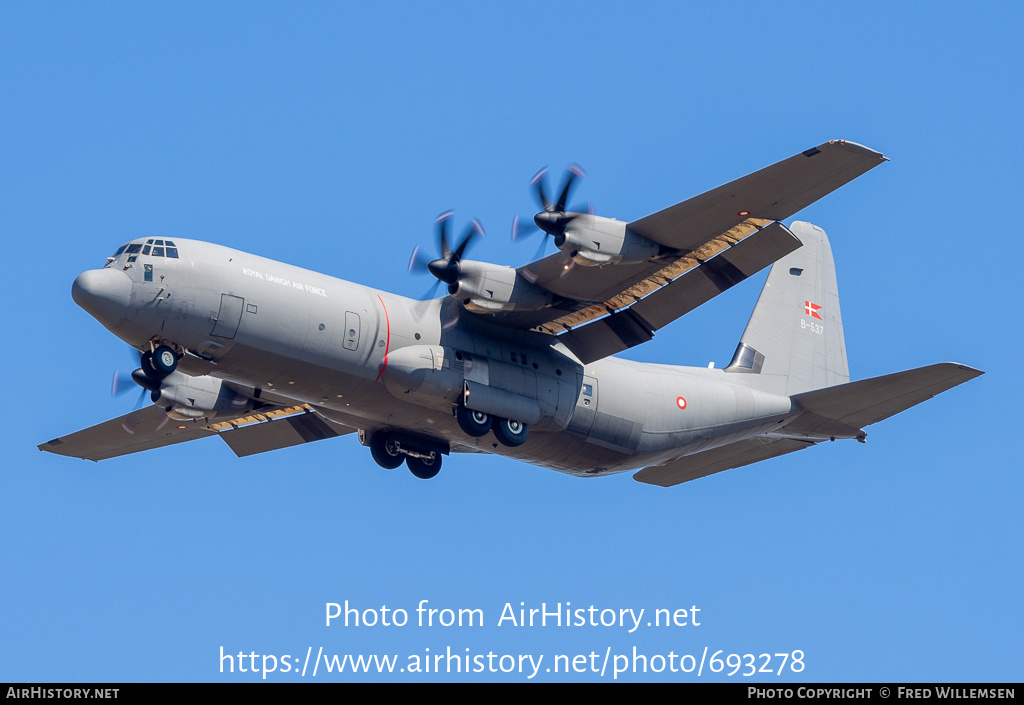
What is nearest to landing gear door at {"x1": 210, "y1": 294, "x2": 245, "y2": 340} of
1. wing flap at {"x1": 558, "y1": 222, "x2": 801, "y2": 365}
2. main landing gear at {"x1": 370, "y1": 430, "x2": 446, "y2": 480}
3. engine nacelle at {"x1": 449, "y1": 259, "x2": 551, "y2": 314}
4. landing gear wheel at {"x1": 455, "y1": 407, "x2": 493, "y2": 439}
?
engine nacelle at {"x1": 449, "y1": 259, "x2": 551, "y2": 314}

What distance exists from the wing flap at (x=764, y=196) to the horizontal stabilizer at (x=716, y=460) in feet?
20.7

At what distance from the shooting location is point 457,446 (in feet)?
86.8

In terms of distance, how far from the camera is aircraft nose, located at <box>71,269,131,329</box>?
69.9 ft

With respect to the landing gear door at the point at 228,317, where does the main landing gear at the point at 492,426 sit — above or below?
below

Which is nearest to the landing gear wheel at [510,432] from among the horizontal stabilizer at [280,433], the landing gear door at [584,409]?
the landing gear door at [584,409]

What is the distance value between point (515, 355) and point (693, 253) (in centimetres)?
392

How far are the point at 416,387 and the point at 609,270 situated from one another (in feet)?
13.5

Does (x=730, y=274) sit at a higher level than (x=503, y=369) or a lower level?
higher

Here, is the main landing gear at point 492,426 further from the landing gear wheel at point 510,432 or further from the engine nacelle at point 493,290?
the engine nacelle at point 493,290

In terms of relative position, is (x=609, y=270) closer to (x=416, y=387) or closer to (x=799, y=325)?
(x=416, y=387)

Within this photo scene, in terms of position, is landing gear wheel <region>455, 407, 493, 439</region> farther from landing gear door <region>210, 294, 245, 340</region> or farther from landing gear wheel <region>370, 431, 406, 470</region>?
landing gear door <region>210, 294, 245, 340</region>

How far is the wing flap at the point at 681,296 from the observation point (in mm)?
23656
